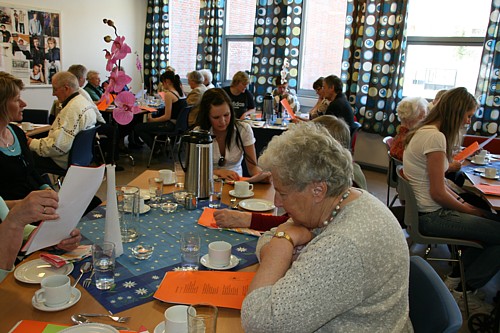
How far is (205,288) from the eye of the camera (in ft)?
4.15

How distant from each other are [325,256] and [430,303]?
0.44 meters

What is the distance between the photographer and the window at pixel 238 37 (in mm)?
7383

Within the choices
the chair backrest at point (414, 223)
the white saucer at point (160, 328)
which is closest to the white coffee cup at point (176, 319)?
the white saucer at point (160, 328)

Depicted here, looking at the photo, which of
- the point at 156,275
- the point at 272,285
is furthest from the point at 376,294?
the point at 156,275

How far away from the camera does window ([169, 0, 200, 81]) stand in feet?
26.9

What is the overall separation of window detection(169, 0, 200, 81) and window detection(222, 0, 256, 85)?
86 cm

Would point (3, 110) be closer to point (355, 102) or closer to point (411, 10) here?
point (355, 102)

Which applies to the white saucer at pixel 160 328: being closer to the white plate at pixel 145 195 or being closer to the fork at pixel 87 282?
the fork at pixel 87 282

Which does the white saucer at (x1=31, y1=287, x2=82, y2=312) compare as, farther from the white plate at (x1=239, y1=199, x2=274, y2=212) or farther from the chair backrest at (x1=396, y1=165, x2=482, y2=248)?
the chair backrest at (x1=396, y1=165, x2=482, y2=248)

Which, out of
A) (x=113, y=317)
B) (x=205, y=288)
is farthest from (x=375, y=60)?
(x=113, y=317)

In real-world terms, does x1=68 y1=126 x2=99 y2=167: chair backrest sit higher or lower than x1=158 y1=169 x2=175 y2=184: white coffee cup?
lower

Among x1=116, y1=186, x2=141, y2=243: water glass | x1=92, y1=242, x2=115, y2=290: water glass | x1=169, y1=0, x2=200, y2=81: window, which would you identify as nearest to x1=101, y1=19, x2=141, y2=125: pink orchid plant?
x1=116, y1=186, x2=141, y2=243: water glass

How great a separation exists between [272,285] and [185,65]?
7.81 metres

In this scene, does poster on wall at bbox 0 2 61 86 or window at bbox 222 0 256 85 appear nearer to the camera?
poster on wall at bbox 0 2 61 86
